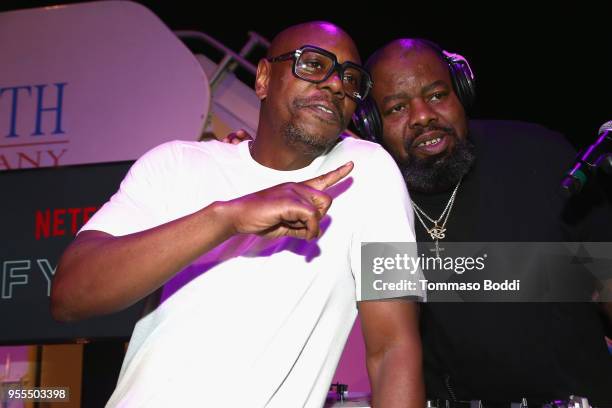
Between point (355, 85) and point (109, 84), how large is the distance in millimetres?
2475

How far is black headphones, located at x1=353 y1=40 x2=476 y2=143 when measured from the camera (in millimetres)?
2486

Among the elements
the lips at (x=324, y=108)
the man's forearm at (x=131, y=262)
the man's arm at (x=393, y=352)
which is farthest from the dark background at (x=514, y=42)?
the man's forearm at (x=131, y=262)

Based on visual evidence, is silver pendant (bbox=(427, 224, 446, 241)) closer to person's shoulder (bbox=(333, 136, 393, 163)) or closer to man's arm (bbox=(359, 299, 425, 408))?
person's shoulder (bbox=(333, 136, 393, 163))

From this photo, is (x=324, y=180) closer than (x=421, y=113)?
Yes

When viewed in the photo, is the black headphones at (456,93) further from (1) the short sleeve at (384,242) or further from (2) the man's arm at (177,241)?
(2) the man's arm at (177,241)

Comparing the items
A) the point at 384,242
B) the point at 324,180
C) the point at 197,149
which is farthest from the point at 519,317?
the point at 197,149

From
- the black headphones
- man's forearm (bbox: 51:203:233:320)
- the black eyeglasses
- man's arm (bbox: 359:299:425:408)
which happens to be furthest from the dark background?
man's forearm (bbox: 51:203:233:320)

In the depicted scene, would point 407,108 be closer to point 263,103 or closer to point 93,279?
point 263,103

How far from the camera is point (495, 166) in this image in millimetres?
2580

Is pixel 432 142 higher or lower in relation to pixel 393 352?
higher

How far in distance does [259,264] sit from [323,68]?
663mm

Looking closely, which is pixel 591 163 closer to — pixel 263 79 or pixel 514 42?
pixel 263 79

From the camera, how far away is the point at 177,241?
4.69ft

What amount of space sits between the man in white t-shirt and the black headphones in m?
0.52
